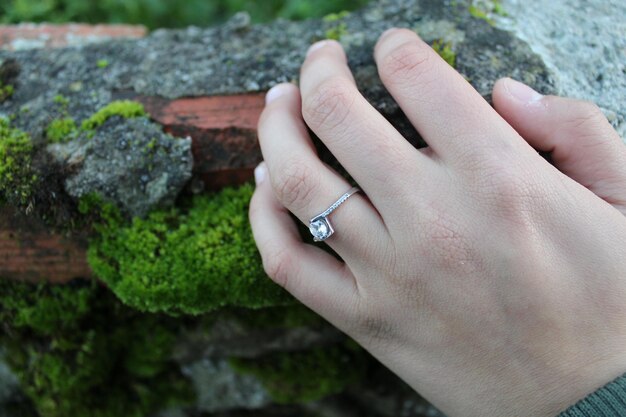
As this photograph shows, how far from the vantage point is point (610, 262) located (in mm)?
1316

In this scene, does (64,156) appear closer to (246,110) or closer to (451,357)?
(246,110)

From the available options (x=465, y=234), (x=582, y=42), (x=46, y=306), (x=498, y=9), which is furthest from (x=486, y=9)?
(x=46, y=306)

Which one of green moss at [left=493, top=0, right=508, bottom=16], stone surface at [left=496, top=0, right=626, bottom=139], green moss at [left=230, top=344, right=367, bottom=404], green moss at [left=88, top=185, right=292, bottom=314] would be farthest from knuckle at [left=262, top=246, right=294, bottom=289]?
green moss at [left=493, top=0, right=508, bottom=16]

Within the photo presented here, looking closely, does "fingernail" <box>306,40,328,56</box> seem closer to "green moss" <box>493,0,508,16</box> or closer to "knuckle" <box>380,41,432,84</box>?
"knuckle" <box>380,41,432,84</box>

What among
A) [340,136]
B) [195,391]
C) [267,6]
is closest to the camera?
[340,136]

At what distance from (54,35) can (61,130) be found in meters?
0.79

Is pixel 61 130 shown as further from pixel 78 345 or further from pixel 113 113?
pixel 78 345

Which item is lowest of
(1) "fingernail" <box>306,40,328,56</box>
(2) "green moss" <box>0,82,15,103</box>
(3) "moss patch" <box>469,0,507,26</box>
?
(2) "green moss" <box>0,82,15,103</box>

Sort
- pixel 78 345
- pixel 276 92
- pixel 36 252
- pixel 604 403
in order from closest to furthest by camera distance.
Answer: pixel 604 403, pixel 276 92, pixel 36 252, pixel 78 345

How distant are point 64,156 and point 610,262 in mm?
1484

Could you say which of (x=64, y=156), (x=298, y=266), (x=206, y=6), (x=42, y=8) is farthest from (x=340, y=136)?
(x=42, y=8)

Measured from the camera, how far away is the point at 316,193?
143cm

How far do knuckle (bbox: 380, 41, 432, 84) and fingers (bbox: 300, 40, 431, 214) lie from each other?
0.10 meters

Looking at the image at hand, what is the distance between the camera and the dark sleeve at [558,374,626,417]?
1.25m
